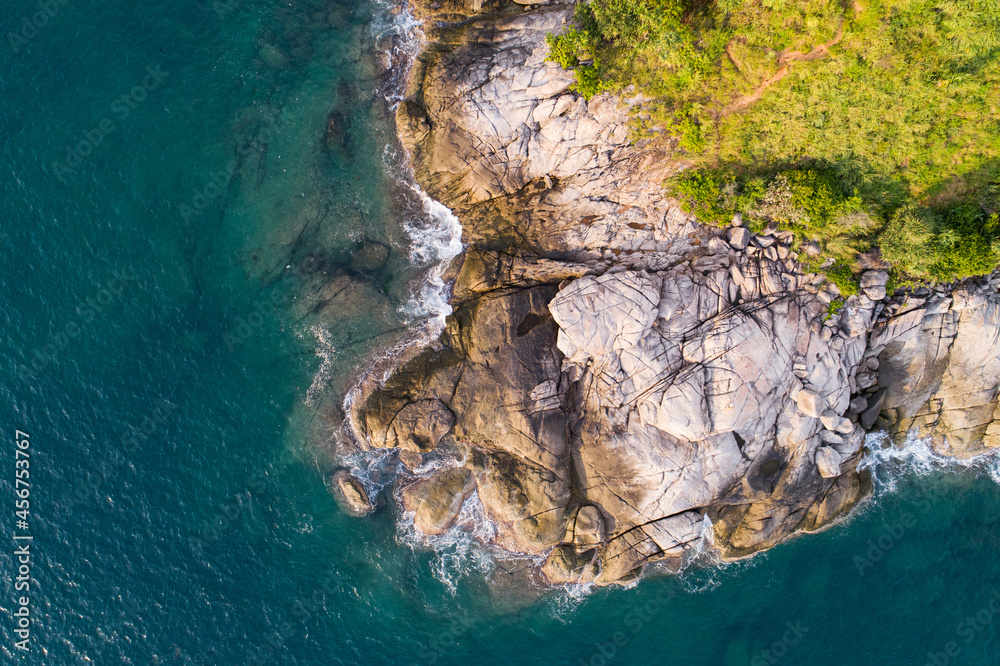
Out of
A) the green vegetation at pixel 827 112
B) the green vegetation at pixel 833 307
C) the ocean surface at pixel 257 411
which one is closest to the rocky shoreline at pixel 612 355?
the green vegetation at pixel 833 307

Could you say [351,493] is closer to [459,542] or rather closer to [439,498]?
[439,498]

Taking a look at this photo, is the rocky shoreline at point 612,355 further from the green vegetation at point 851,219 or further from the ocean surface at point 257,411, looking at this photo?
the ocean surface at point 257,411

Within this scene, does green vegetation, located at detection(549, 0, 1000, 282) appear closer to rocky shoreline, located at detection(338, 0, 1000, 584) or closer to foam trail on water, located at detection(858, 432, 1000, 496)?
rocky shoreline, located at detection(338, 0, 1000, 584)

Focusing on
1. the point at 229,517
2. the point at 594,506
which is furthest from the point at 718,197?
the point at 229,517

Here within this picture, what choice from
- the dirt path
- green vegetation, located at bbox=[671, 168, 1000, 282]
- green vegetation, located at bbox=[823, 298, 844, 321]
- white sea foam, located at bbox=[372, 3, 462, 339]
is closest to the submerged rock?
white sea foam, located at bbox=[372, 3, 462, 339]

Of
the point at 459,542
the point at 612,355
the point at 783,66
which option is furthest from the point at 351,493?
the point at 783,66
